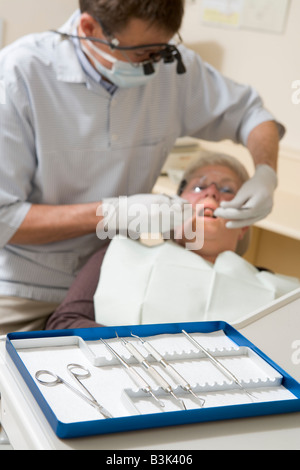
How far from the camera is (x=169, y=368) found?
1011 millimetres

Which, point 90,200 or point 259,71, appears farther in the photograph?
point 259,71

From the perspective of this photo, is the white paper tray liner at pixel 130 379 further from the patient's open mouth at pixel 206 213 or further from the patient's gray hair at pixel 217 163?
the patient's gray hair at pixel 217 163

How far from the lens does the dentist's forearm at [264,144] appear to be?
209 cm

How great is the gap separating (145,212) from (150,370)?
2.92 feet

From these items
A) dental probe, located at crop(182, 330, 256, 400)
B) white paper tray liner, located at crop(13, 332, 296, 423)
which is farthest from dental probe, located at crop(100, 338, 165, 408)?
dental probe, located at crop(182, 330, 256, 400)

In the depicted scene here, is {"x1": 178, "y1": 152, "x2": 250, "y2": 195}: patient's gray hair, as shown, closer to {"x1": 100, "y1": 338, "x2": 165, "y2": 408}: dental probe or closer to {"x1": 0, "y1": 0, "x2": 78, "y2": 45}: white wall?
{"x1": 100, "y1": 338, "x2": 165, "y2": 408}: dental probe

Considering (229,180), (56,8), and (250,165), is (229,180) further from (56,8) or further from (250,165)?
(56,8)

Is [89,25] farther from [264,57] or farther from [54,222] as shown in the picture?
[264,57]

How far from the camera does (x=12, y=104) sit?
175 cm

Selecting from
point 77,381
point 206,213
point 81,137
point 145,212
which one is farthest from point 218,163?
point 77,381

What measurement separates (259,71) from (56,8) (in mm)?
1232

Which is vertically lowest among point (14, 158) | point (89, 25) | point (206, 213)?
point (206, 213)
